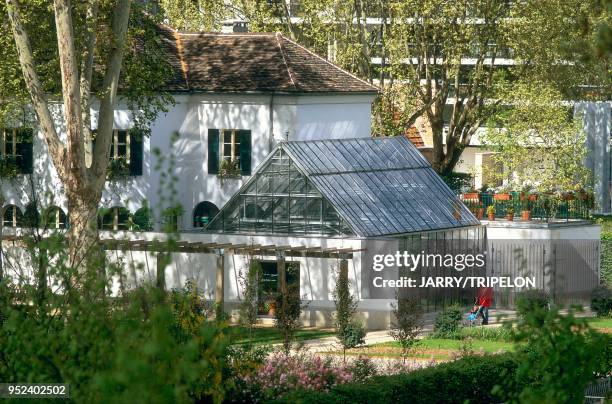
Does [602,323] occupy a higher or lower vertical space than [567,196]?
lower

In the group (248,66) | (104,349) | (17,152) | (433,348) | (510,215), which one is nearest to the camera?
(104,349)

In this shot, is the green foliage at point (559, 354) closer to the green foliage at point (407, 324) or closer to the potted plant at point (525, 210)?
the green foliage at point (407, 324)

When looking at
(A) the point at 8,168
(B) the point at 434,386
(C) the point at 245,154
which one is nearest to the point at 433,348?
(B) the point at 434,386

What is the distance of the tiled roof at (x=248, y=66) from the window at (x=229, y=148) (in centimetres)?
142

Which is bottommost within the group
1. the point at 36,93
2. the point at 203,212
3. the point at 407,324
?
the point at 407,324

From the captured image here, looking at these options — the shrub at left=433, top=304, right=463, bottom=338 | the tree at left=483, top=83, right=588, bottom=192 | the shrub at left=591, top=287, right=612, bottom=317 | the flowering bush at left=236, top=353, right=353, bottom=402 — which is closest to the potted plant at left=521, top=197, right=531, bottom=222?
the shrub at left=591, top=287, right=612, bottom=317

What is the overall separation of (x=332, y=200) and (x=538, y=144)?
1626cm

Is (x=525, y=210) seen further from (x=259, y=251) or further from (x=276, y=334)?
(x=276, y=334)

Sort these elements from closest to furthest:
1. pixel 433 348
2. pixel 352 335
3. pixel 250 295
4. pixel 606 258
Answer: pixel 250 295 → pixel 433 348 → pixel 352 335 → pixel 606 258

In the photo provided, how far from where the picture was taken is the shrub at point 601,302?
3597 cm

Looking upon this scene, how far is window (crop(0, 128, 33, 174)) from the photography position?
4197cm

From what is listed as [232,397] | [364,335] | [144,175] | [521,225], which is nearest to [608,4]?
[232,397]

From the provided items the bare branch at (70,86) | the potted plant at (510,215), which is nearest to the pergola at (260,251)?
the bare branch at (70,86)

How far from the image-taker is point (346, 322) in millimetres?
29281
